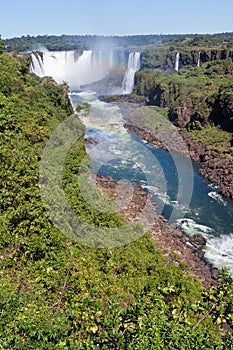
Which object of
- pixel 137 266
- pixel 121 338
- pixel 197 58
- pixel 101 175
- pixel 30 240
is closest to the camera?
pixel 121 338

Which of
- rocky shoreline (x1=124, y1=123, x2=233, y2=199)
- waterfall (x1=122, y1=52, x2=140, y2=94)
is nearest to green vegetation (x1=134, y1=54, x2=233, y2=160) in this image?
rocky shoreline (x1=124, y1=123, x2=233, y2=199)

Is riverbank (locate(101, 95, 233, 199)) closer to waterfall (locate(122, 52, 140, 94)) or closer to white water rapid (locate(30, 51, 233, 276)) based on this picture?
white water rapid (locate(30, 51, 233, 276))

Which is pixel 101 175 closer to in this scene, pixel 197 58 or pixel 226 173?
pixel 226 173

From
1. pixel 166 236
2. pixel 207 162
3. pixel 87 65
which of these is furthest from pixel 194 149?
pixel 87 65

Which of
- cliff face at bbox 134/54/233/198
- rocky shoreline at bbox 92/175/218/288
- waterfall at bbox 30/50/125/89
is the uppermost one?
waterfall at bbox 30/50/125/89

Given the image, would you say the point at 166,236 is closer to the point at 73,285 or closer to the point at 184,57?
the point at 73,285

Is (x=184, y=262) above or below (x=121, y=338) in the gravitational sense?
below

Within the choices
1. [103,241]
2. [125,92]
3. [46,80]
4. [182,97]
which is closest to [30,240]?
[103,241]
